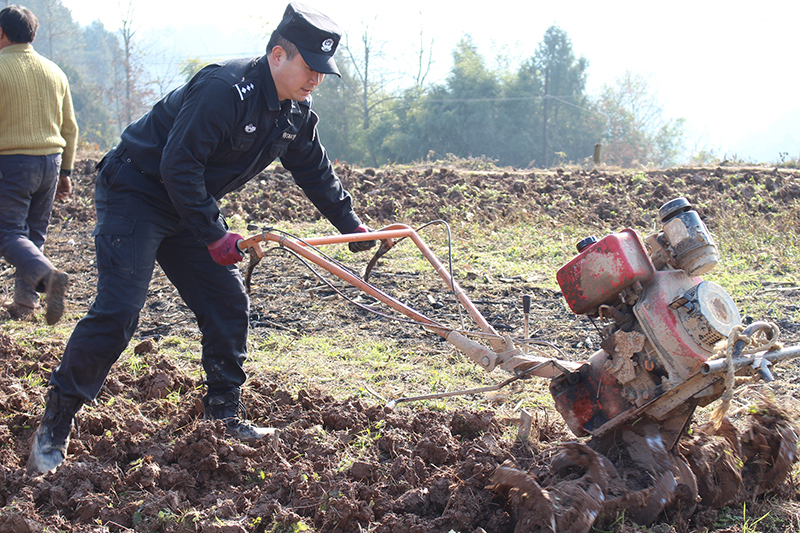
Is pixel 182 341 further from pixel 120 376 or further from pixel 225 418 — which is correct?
pixel 225 418

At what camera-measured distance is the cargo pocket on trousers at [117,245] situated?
2.93 m

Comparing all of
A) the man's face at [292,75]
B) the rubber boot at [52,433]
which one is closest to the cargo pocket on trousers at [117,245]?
the rubber boot at [52,433]

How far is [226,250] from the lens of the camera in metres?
2.94

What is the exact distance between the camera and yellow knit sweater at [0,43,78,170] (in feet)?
15.3

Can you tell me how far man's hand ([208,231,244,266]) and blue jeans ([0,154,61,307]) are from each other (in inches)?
56.7

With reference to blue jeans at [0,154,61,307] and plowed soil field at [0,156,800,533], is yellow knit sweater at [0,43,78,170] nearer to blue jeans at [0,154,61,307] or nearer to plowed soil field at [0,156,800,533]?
blue jeans at [0,154,61,307]

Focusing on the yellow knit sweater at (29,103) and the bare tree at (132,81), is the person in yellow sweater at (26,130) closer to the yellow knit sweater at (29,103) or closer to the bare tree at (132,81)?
the yellow knit sweater at (29,103)

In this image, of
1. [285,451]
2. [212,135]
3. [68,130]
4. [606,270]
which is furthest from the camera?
[68,130]

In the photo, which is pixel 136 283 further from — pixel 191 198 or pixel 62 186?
pixel 62 186

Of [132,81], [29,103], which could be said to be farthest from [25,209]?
[132,81]

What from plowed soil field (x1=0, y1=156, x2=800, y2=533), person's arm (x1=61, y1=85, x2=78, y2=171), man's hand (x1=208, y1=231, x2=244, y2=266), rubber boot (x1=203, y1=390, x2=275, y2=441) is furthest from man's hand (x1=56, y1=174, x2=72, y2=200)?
man's hand (x1=208, y1=231, x2=244, y2=266)

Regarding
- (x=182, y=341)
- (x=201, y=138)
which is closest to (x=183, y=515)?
(x=201, y=138)

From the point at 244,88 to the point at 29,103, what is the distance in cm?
272

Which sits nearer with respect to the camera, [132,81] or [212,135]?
[212,135]
